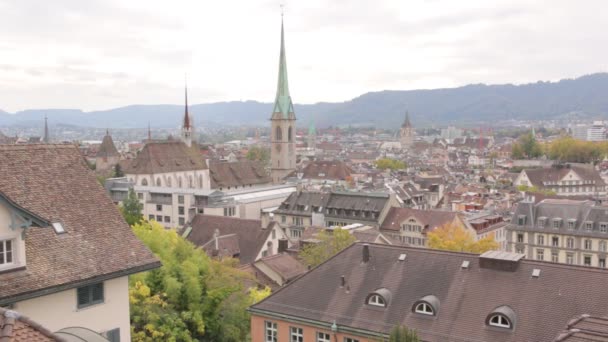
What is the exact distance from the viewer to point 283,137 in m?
138

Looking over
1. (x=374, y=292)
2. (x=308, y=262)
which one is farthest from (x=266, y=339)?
(x=308, y=262)

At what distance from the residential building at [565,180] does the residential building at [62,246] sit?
402ft

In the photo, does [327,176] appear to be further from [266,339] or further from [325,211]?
[266,339]

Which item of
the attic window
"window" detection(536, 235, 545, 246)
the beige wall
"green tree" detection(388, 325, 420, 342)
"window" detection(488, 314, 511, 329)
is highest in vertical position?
the attic window

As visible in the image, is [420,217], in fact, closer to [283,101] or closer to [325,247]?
[325,247]

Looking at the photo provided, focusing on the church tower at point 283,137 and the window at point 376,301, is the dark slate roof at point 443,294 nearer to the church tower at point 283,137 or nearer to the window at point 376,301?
the window at point 376,301

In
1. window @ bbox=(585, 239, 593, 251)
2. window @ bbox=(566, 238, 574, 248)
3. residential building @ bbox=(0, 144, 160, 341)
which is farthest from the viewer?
window @ bbox=(566, 238, 574, 248)

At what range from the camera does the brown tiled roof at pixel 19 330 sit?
7707 millimetres

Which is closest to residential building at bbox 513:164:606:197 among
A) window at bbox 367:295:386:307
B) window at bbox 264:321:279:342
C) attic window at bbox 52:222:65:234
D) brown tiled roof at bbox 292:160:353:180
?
brown tiled roof at bbox 292:160:353:180

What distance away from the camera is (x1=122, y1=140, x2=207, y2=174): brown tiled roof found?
339 ft

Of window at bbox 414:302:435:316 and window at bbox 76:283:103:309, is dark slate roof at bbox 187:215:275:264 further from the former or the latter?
window at bbox 76:283:103:309

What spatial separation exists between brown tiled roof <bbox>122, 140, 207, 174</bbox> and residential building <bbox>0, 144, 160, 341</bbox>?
84.4m

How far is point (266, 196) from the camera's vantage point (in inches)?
3654

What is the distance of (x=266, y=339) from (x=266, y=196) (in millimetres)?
63656
